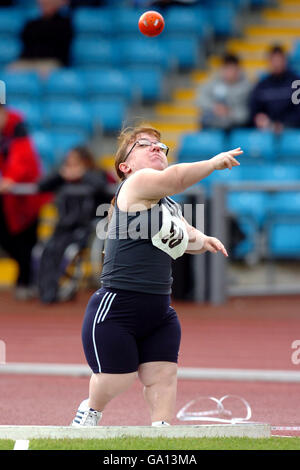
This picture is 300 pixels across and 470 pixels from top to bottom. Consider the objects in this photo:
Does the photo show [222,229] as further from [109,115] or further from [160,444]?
[160,444]

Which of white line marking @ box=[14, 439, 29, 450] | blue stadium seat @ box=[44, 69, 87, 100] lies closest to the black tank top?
white line marking @ box=[14, 439, 29, 450]

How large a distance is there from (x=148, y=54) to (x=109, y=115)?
1157 millimetres

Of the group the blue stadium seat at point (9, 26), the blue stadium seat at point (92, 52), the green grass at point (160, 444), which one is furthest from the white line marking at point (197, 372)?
the blue stadium seat at point (9, 26)

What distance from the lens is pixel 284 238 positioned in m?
12.2

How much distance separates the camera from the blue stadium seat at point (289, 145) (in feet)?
42.4

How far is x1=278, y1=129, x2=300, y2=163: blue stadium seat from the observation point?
42.4ft

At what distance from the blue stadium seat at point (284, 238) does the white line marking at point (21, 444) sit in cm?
758

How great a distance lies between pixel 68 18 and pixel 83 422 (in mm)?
11254

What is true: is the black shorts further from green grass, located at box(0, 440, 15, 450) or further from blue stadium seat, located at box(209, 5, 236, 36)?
blue stadium seat, located at box(209, 5, 236, 36)

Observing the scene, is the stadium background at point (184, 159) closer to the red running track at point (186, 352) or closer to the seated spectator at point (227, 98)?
the red running track at point (186, 352)

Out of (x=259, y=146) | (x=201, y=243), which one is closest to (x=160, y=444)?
(x=201, y=243)

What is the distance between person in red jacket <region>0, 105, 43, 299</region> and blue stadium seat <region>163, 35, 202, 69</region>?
4014 mm
